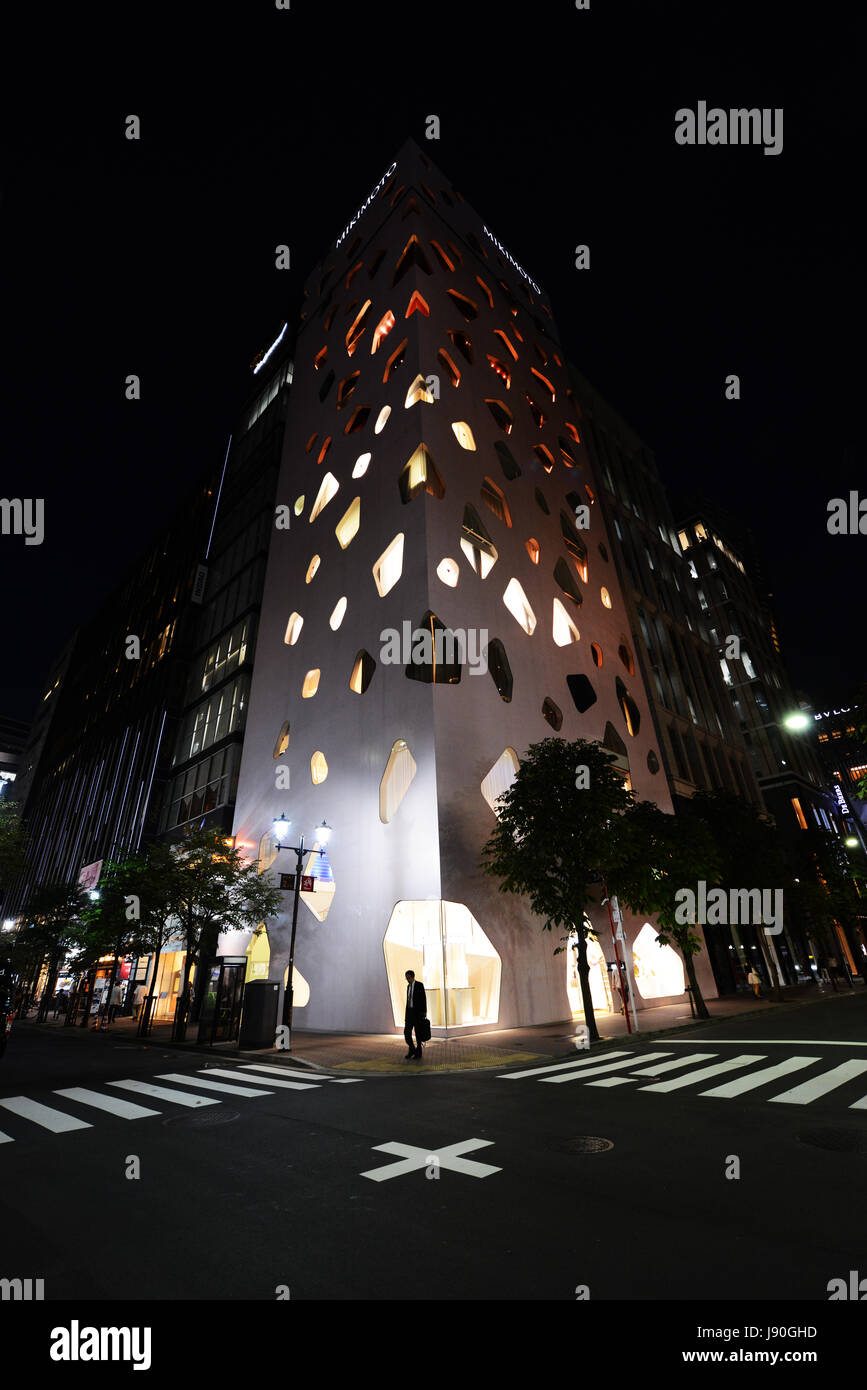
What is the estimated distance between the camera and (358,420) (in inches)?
1373

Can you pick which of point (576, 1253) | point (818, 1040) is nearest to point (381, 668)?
point (818, 1040)

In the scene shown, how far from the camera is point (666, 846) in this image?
2211cm

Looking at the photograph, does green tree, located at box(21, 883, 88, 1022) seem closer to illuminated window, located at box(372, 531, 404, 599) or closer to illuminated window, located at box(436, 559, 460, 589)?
illuminated window, located at box(372, 531, 404, 599)

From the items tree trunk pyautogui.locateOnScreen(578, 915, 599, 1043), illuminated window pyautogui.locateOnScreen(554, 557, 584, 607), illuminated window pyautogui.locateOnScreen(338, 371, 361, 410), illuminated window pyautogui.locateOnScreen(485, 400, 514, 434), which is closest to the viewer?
tree trunk pyautogui.locateOnScreen(578, 915, 599, 1043)

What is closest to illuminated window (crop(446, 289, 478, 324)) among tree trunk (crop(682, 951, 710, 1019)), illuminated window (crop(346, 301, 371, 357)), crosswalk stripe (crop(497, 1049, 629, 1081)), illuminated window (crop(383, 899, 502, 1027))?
illuminated window (crop(346, 301, 371, 357))

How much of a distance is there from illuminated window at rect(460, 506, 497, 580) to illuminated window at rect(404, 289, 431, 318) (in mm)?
12981

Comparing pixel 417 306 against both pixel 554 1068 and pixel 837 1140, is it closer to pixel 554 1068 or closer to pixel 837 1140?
pixel 554 1068

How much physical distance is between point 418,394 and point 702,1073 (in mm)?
29497

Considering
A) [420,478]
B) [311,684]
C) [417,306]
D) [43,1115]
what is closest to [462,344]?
[417,306]

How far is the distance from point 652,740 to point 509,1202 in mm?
34853

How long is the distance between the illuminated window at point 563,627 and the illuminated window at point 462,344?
15384mm

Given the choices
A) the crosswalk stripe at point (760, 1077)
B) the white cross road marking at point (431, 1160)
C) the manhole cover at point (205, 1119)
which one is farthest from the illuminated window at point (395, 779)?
the white cross road marking at point (431, 1160)

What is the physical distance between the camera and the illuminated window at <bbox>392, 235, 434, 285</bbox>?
35469mm
